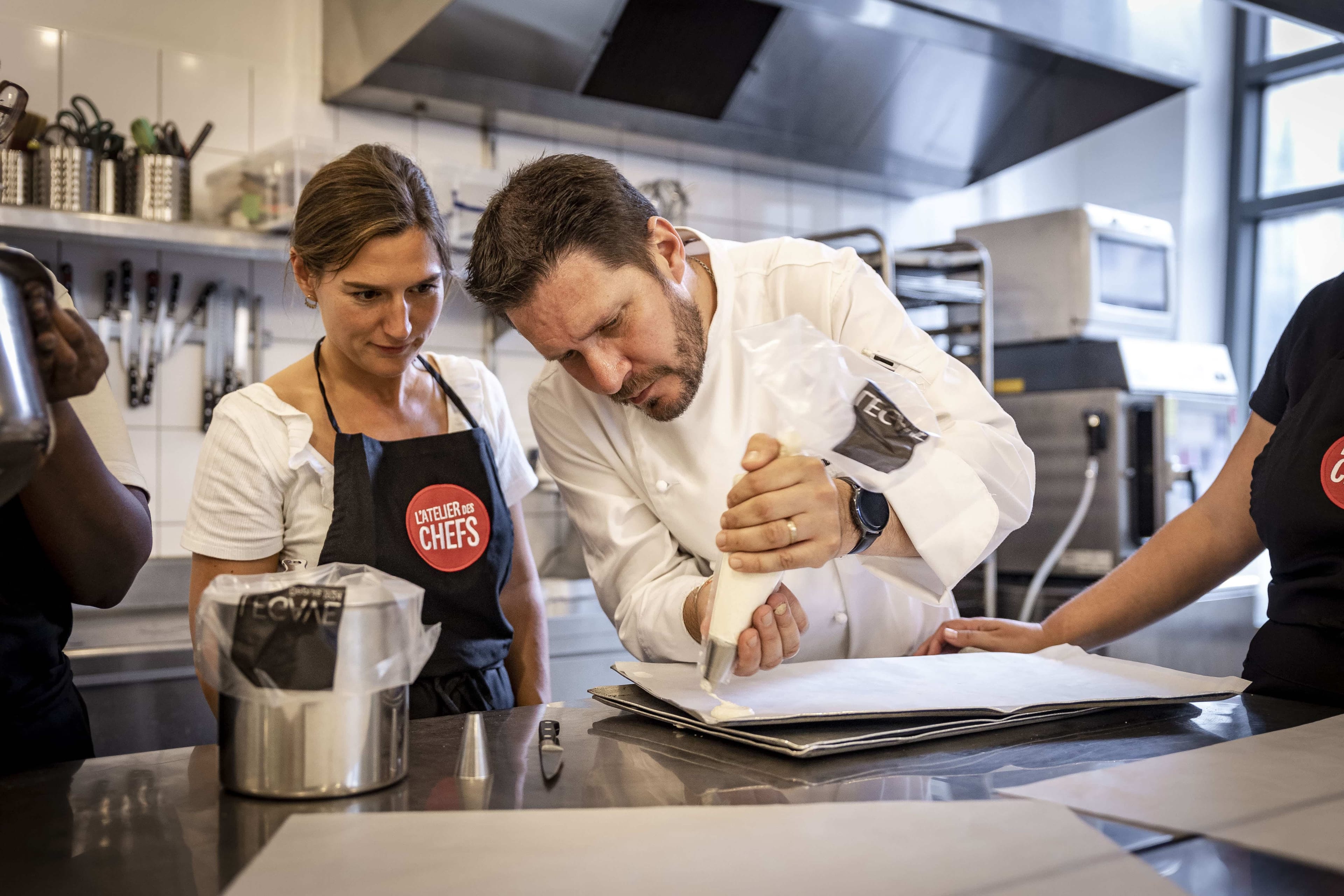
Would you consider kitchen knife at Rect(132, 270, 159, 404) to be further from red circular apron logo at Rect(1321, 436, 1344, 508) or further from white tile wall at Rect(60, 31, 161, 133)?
red circular apron logo at Rect(1321, 436, 1344, 508)

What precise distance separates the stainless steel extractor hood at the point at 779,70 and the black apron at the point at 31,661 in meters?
1.81

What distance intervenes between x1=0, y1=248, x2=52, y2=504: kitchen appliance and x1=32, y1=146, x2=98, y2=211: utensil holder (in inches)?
77.5

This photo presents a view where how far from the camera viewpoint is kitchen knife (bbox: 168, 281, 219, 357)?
2.60 meters

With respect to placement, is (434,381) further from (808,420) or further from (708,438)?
(808,420)

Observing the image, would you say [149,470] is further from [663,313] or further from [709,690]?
[709,690]

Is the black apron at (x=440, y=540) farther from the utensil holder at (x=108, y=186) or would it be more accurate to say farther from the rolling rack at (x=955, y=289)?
the rolling rack at (x=955, y=289)

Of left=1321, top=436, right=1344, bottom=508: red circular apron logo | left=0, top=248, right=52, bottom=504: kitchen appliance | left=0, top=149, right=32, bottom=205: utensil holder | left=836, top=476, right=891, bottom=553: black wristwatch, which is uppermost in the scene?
left=0, top=149, right=32, bottom=205: utensil holder

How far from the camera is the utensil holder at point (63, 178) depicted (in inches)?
90.3

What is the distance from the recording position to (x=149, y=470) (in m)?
2.60

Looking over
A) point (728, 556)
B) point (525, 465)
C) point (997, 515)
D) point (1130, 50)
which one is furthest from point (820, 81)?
point (728, 556)

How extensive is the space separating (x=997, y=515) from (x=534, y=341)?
0.56m

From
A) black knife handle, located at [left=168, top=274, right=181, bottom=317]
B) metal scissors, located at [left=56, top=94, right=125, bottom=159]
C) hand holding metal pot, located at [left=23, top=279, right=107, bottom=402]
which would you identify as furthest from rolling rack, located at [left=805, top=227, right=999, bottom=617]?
hand holding metal pot, located at [left=23, top=279, right=107, bottom=402]

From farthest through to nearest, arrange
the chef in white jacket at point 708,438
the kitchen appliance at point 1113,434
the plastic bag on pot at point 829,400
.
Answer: the kitchen appliance at point 1113,434
the chef in white jacket at point 708,438
the plastic bag on pot at point 829,400

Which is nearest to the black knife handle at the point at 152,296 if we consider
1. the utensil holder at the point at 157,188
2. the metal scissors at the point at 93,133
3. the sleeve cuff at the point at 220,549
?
the utensil holder at the point at 157,188
